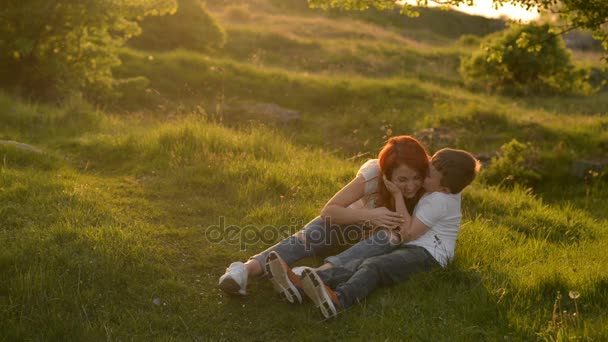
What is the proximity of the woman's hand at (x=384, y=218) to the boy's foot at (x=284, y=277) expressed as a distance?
92 cm

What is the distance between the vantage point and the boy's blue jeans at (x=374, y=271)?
4.95 m

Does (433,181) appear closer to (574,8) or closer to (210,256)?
(210,256)

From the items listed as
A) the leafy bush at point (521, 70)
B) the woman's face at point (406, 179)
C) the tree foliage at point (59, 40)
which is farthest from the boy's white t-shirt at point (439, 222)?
the leafy bush at point (521, 70)

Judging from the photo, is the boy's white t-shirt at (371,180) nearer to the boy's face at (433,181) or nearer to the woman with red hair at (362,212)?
the woman with red hair at (362,212)

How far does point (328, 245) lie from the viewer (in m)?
5.81

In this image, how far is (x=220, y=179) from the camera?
8.02 meters

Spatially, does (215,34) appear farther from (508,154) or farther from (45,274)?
(45,274)

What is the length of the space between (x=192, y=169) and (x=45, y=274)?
339 centimetres

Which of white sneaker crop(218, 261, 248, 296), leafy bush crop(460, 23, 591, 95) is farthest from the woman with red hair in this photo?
leafy bush crop(460, 23, 591, 95)

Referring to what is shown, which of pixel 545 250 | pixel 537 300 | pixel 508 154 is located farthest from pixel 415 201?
pixel 508 154

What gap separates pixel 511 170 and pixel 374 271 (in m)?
6.58

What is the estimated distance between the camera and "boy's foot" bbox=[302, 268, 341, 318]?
471cm

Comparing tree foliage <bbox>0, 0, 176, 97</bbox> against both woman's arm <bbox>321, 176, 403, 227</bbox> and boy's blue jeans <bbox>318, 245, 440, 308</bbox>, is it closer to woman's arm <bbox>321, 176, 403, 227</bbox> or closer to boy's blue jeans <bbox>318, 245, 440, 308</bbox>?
woman's arm <bbox>321, 176, 403, 227</bbox>

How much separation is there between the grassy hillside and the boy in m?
0.14
